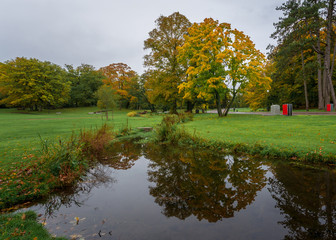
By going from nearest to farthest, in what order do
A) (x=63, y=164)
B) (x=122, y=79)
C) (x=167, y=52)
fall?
1. (x=63, y=164)
2. (x=167, y=52)
3. (x=122, y=79)

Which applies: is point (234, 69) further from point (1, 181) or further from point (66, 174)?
point (1, 181)

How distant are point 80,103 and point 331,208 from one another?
74946 millimetres

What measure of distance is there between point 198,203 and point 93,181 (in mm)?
3575

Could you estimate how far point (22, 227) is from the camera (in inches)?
130

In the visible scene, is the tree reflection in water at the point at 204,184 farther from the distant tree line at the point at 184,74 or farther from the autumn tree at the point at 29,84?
the autumn tree at the point at 29,84

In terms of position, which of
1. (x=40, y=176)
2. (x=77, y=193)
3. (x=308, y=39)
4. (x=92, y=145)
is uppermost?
(x=308, y=39)

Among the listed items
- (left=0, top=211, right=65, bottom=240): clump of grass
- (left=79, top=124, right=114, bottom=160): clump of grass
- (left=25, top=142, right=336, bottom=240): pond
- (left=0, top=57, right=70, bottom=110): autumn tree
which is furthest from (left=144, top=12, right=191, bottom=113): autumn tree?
(left=0, top=57, right=70, bottom=110): autumn tree

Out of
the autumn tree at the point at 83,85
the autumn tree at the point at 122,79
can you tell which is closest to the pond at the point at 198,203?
the autumn tree at the point at 122,79

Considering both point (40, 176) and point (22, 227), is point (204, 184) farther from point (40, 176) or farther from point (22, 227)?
point (40, 176)

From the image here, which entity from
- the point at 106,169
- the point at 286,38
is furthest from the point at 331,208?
the point at 286,38

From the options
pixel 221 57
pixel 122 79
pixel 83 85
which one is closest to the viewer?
pixel 221 57

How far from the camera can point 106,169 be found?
6922mm

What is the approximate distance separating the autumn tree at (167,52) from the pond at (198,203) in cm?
2325

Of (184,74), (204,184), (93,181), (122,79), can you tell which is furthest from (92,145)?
(122,79)
